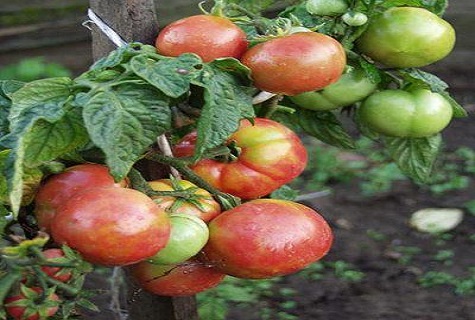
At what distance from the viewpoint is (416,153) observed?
4.95 feet

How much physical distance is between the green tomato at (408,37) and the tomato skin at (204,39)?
26 centimetres

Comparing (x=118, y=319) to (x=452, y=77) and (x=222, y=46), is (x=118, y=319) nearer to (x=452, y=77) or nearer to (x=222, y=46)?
(x=222, y=46)

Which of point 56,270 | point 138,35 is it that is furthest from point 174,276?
point 138,35

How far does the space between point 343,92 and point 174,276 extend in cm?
43

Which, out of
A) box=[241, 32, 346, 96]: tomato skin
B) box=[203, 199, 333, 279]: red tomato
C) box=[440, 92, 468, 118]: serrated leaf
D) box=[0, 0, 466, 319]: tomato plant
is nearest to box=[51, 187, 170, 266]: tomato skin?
box=[0, 0, 466, 319]: tomato plant

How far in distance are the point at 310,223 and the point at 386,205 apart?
1.82 meters

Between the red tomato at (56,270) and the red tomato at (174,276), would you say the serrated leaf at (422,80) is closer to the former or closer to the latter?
the red tomato at (174,276)

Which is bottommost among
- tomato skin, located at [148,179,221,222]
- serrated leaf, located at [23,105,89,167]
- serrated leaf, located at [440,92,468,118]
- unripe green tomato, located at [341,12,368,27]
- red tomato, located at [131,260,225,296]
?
red tomato, located at [131,260,225,296]

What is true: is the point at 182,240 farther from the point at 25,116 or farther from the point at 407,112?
the point at 407,112

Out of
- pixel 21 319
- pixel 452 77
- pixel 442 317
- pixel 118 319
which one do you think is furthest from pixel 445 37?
pixel 452 77

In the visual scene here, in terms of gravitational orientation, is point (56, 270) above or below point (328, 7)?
below

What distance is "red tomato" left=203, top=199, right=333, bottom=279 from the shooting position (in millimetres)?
1075

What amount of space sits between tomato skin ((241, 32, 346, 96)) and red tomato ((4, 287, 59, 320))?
395mm

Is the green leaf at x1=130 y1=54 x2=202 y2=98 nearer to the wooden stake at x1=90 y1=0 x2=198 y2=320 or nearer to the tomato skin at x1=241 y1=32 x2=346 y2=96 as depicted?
the tomato skin at x1=241 y1=32 x2=346 y2=96
